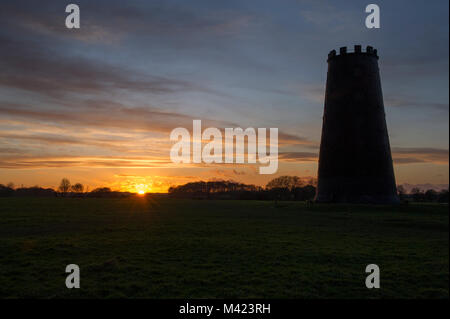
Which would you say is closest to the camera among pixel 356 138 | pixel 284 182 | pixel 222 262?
pixel 222 262

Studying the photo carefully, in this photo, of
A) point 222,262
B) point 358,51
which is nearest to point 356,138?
point 358,51

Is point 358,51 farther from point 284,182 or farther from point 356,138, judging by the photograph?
point 284,182

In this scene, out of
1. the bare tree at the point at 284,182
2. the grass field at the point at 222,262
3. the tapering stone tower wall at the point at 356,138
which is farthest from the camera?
the bare tree at the point at 284,182

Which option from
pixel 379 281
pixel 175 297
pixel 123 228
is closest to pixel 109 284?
pixel 175 297

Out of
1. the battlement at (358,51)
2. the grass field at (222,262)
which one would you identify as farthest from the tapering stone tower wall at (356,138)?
the grass field at (222,262)

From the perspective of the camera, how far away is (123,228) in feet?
62.3

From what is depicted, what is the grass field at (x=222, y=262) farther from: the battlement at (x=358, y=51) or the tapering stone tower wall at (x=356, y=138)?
the battlement at (x=358, y=51)

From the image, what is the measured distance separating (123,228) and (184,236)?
4786 millimetres

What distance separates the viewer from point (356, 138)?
3688 cm

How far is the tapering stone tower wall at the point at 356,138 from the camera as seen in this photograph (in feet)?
118

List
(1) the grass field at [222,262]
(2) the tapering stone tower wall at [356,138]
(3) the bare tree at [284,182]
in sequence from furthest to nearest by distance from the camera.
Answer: (3) the bare tree at [284,182] < (2) the tapering stone tower wall at [356,138] < (1) the grass field at [222,262]

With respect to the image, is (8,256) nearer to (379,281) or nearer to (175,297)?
(175,297)

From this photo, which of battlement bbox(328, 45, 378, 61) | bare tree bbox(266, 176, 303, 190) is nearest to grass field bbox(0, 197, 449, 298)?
battlement bbox(328, 45, 378, 61)

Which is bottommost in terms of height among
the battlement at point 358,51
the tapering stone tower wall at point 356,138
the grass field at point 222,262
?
the grass field at point 222,262
